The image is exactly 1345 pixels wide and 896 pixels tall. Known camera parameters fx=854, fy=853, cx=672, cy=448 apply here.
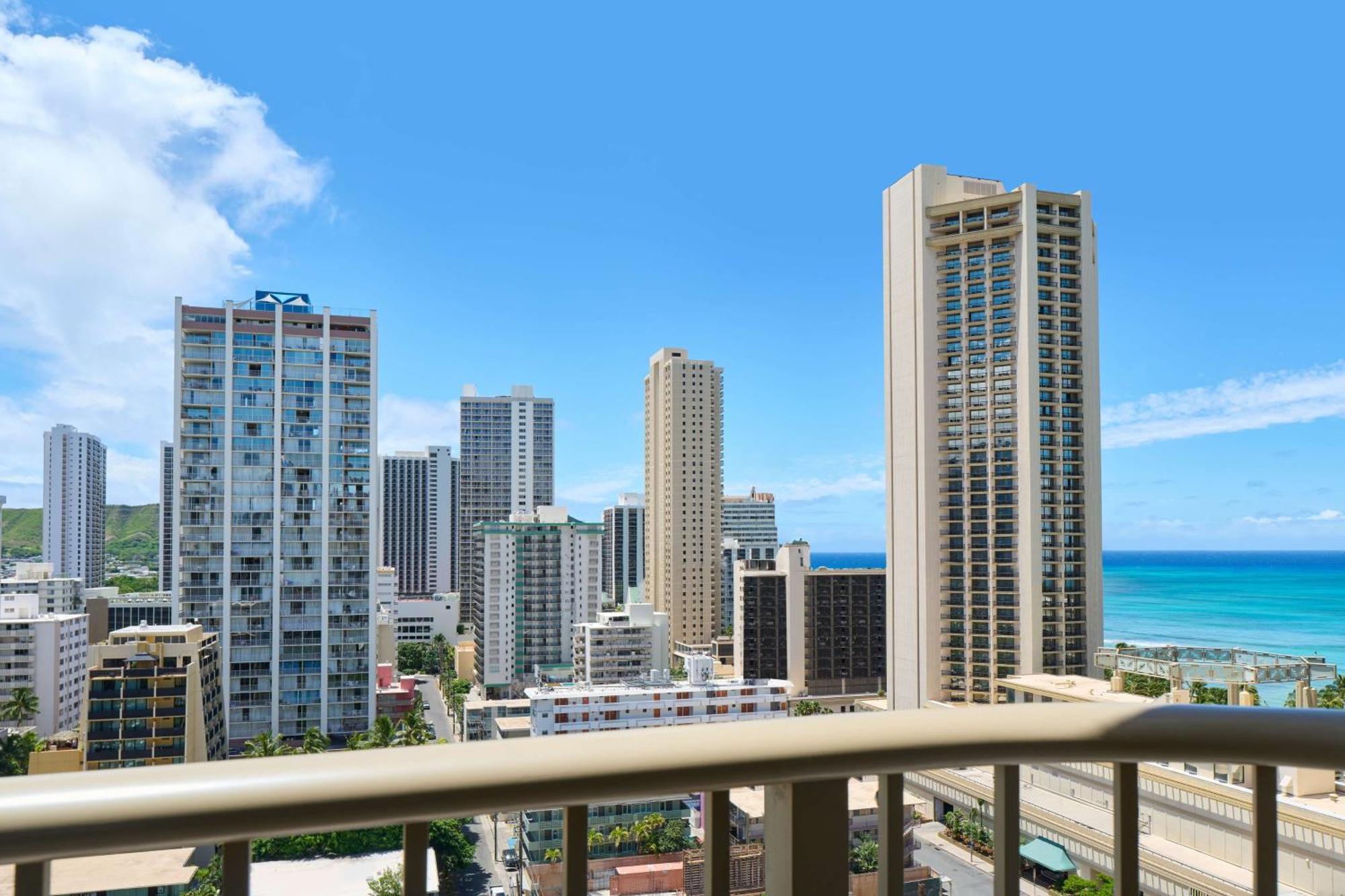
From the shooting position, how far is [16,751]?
54.7ft

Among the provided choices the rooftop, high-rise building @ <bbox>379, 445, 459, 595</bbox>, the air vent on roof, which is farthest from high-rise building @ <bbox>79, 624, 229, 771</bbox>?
high-rise building @ <bbox>379, 445, 459, 595</bbox>

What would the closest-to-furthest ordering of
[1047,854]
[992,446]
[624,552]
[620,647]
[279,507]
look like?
[1047,854], [992,446], [279,507], [620,647], [624,552]

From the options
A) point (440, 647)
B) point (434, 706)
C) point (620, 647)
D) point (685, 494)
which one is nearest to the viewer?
point (620, 647)

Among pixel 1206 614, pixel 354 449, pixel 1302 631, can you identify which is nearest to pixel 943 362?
pixel 354 449

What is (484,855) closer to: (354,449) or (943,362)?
(354,449)

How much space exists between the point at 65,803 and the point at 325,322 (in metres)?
20.4

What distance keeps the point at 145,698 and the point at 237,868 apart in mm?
16039

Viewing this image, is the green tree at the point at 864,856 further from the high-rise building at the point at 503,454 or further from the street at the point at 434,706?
the high-rise building at the point at 503,454

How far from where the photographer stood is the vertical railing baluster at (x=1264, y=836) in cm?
59

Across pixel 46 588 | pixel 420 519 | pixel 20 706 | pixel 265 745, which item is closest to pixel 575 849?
pixel 265 745

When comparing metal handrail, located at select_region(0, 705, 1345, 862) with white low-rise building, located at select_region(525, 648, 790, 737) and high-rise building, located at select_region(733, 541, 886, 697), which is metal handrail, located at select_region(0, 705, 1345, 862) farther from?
high-rise building, located at select_region(733, 541, 886, 697)

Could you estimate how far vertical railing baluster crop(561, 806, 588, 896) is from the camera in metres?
0.49

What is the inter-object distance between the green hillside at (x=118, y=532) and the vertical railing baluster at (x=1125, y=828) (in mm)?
50887

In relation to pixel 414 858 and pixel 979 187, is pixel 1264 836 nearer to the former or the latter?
pixel 414 858
